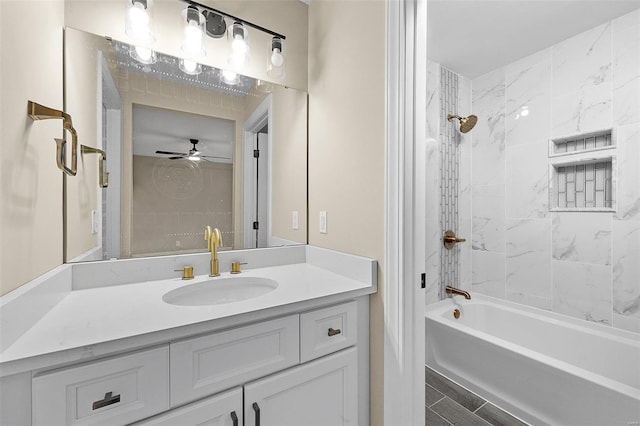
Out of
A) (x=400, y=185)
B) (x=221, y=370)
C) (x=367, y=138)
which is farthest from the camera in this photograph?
(x=367, y=138)

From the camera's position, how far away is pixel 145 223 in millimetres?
1275

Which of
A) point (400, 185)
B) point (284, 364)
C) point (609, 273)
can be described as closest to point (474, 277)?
point (609, 273)

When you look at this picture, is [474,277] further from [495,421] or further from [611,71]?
[611,71]

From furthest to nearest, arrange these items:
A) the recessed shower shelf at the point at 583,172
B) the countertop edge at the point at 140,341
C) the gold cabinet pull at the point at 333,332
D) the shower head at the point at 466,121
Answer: the shower head at the point at 466,121 < the recessed shower shelf at the point at 583,172 < the gold cabinet pull at the point at 333,332 < the countertop edge at the point at 140,341

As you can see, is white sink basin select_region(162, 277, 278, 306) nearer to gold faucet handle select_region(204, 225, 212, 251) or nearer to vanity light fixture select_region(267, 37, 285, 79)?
gold faucet handle select_region(204, 225, 212, 251)

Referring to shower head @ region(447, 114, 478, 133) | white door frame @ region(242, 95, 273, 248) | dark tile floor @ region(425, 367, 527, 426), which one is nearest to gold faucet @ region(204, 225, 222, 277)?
white door frame @ region(242, 95, 273, 248)

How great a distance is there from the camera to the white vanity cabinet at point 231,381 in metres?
0.66

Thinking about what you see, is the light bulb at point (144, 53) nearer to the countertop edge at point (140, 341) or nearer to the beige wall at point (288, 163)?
the beige wall at point (288, 163)

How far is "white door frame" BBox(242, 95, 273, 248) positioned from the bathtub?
4.93 ft

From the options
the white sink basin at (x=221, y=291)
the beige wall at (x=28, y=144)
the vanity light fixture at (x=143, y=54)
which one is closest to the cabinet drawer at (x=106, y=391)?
the beige wall at (x=28, y=144)

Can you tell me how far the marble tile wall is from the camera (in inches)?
69.3

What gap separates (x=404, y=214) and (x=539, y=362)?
3.99ft

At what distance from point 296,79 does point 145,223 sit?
1106mm

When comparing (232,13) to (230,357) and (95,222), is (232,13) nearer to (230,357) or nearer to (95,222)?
(95,222)
